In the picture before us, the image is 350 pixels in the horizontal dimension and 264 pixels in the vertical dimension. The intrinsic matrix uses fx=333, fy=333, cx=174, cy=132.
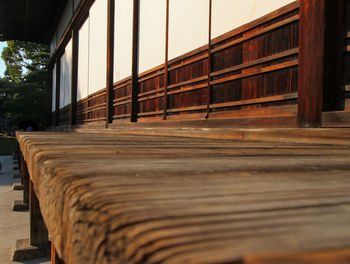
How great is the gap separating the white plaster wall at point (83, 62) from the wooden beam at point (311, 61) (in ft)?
21.5

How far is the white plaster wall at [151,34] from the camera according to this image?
4207mm

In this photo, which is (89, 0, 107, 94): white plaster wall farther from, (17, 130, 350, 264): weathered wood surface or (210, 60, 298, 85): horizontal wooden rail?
(17, 130, 350, 264): weathered wood surface

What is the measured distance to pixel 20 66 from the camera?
29562 mm

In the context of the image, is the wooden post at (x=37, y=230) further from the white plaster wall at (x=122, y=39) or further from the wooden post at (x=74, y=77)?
the wooden post at (x=74, y=77)

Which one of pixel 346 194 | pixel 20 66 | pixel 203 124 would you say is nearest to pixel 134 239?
pixel 346 194

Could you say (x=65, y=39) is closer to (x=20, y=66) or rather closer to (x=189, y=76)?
(x=189, y=76)

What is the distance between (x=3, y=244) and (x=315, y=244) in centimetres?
447

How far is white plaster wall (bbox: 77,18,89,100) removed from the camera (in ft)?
26.5

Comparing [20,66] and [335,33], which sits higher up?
[20,66]

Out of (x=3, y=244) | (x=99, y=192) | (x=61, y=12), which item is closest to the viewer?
(x=99, y=192)

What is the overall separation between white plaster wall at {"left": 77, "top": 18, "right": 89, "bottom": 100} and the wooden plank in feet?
21.5

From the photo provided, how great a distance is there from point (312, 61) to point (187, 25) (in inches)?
75.1

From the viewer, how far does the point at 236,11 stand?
2803 mm

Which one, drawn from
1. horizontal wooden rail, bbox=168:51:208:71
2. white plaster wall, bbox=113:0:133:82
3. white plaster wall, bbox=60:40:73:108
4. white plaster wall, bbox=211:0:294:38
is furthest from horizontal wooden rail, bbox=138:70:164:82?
white plaster wall, bbox=60:40:73:108
